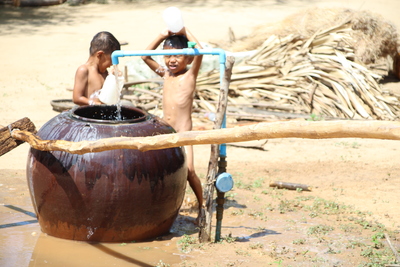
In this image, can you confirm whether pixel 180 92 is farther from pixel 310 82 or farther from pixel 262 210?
pixel 310 82

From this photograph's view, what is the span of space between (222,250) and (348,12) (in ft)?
27.4

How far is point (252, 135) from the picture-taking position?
280 centimetres

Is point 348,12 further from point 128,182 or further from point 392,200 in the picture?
point 128,182

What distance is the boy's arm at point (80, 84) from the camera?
4578 millimetres

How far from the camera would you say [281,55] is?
965 cm

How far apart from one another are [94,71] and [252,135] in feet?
7.63

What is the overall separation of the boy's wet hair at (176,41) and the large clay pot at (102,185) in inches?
37.1

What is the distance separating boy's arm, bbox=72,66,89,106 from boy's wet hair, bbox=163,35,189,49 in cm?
76

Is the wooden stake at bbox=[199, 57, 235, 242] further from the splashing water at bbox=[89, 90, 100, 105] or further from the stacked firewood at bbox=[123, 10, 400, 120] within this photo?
the stacked firewood at bbox=[123, 10, 400, 120]

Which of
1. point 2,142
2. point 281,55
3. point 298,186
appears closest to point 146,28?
point 281,55

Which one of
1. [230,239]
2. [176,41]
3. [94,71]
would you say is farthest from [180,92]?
[230,239]

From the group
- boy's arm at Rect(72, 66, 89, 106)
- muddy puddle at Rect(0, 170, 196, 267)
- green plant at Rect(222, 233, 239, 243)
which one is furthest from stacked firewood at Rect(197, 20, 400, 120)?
muddy puddle at Rect(0, 170, 196, 267)

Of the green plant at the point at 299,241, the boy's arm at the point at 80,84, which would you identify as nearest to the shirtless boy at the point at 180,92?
the boy's arm at the point at 80,84

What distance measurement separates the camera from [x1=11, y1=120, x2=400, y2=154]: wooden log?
2.38 metres
